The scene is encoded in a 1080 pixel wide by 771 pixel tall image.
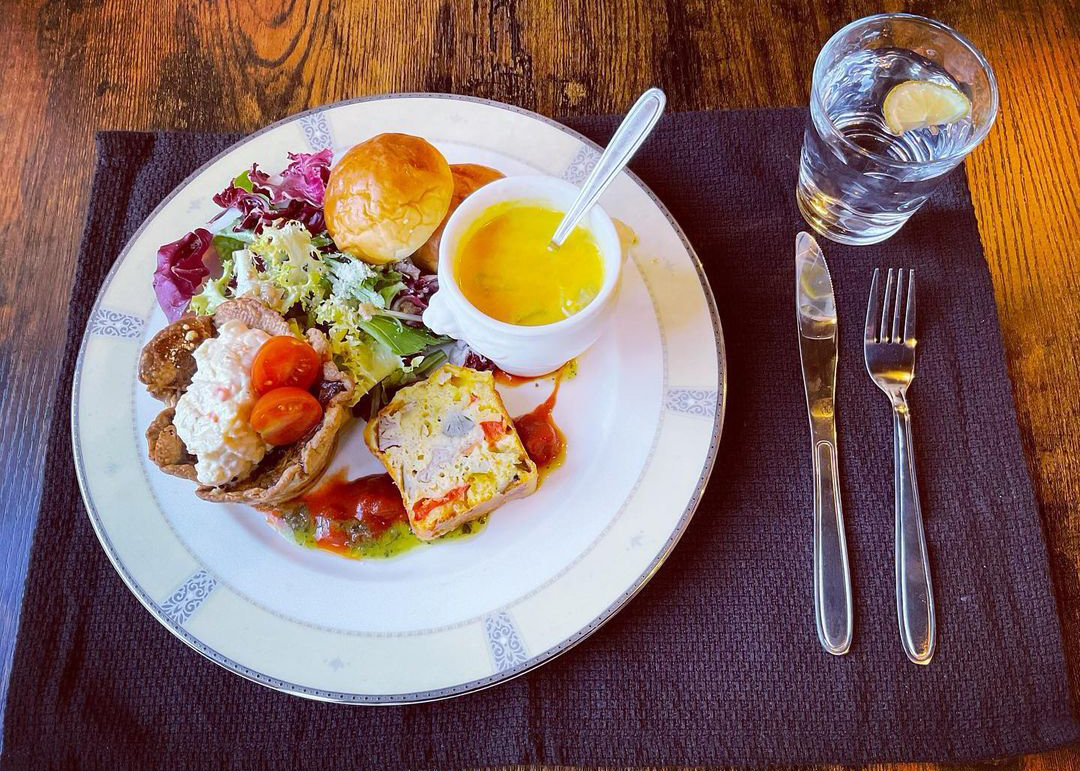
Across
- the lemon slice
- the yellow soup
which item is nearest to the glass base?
the lemon slice

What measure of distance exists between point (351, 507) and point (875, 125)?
2313mm

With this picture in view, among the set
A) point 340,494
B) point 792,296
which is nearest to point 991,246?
point 792,296

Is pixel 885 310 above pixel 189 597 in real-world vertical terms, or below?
above

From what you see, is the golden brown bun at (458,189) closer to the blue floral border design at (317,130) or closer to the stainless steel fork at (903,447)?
the blue floral border design at (317,130)

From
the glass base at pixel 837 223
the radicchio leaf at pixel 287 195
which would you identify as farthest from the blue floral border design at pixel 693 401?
the radicchio leaf at pixel 287 195

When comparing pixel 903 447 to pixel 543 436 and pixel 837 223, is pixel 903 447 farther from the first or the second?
pixel 543 436

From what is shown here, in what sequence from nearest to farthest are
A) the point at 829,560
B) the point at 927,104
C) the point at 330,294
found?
the point at 829,560 → the point at 927,104 → the point at 330,294

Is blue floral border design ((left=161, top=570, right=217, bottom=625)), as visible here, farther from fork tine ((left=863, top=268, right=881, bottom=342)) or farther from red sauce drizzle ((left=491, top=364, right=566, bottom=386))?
fork tine ((left=863, top=268, right=881, bottom=342))

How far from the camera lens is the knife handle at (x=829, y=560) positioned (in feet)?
7.51

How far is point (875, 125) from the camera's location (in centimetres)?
277

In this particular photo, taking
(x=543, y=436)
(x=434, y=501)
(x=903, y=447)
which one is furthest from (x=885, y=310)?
(x=434, y=501)

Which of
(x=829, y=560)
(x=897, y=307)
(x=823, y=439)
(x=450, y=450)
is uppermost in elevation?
(x=897, y=307)

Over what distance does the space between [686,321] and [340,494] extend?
51.7 inches

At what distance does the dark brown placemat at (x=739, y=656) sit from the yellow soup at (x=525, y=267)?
0.68 metres
